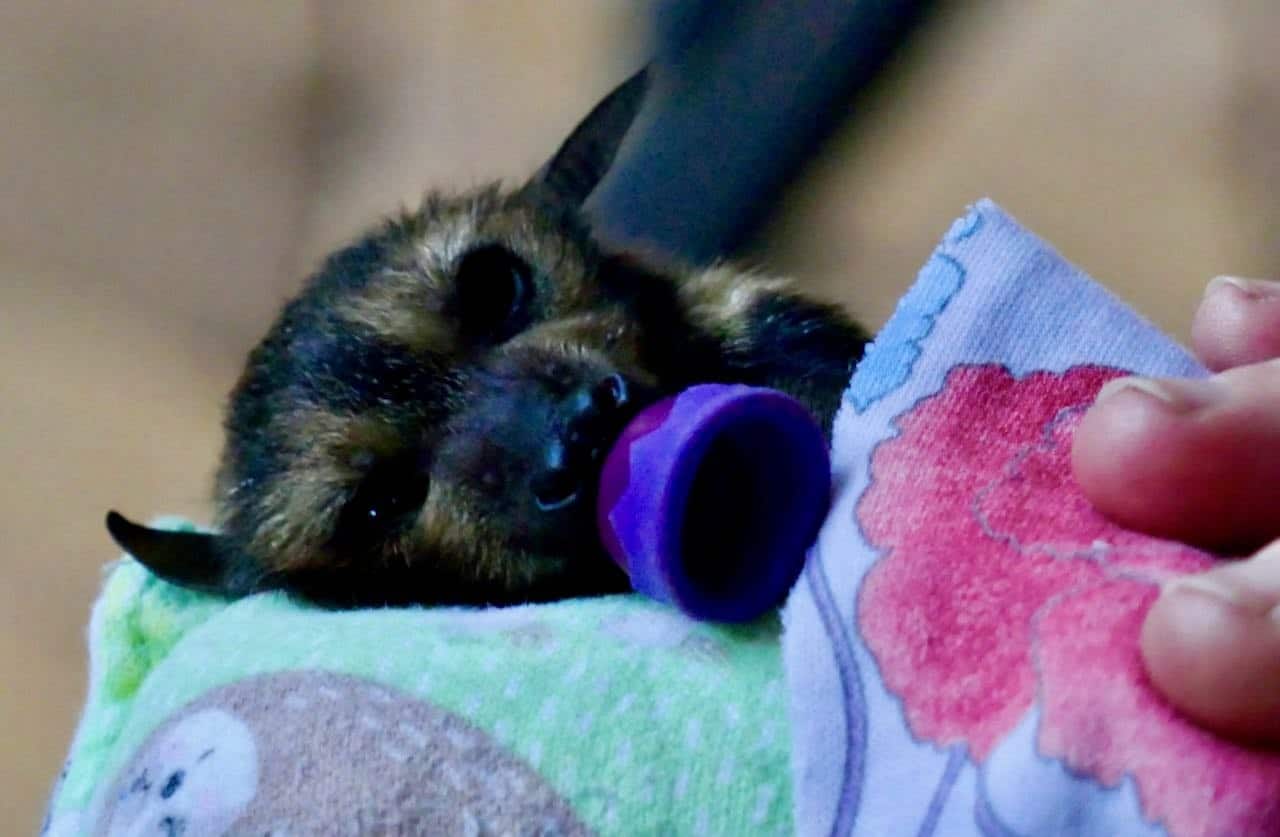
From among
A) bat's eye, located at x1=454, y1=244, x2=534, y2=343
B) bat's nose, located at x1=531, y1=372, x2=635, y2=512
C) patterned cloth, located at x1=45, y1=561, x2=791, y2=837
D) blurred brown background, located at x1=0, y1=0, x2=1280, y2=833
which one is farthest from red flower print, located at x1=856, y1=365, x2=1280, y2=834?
blurred brown background, located at x1=0, y1=0, x2=1280, y2=833

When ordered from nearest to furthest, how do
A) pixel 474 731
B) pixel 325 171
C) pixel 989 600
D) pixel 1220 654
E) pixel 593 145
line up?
1. pixel 1220 654
2. pixel 989 600
3. pixel 474 731
4. pixel 593 145
5. pixel 325 171

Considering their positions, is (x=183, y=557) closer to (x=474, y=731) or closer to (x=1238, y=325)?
(x=474, y=731)

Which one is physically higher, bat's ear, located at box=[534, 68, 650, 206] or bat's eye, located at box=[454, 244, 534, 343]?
bat's ear, located at box=[534, 68, 650, 206]

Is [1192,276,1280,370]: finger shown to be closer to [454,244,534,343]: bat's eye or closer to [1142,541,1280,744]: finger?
[1142,541,1280,744]: finger

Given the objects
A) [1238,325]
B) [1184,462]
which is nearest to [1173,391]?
[1184,462]

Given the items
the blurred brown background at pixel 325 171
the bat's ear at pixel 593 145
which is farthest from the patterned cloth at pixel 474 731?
the blurred brown background at pixel 325 171

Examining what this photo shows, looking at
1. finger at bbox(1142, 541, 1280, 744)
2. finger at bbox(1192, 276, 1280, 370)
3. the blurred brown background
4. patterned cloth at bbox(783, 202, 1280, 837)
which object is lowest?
the blurred brown background

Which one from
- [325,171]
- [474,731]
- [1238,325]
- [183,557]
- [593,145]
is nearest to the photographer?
[474,731]

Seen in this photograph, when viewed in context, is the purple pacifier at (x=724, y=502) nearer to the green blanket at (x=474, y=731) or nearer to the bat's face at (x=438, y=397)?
the green blanket at (x=474, y=731)
